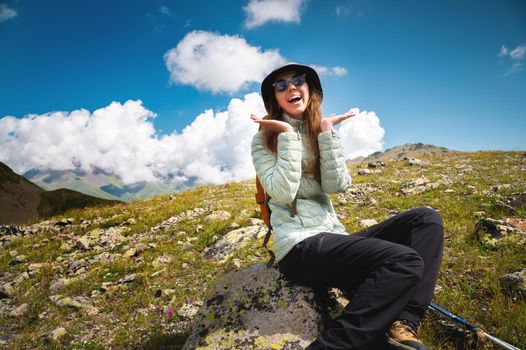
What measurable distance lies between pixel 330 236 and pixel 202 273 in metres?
4.66

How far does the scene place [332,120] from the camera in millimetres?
4078

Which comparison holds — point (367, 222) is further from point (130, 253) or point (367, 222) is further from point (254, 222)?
point (130, 253)

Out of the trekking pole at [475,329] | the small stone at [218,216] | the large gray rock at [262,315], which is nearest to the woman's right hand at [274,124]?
the large gray rock at [262,315]

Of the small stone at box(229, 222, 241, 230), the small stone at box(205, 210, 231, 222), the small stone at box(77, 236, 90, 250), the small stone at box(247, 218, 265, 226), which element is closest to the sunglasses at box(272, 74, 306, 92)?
the small stone at box(247, 218, 265, 226)

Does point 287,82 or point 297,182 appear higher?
point 287,82

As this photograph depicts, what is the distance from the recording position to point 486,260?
18.9ft

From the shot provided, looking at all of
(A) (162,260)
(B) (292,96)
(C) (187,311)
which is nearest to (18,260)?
(A) (162,260)

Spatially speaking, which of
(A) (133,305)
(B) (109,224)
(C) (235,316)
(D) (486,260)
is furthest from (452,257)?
(B) (109,224)

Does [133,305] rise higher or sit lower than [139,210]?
lower

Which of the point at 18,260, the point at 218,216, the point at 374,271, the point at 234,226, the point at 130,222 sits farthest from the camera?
the point at 130,222

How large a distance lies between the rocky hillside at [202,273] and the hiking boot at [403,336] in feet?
2.92

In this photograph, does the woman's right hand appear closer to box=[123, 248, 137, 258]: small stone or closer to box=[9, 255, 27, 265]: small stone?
box=[123, 248, 137, 258]: small stone

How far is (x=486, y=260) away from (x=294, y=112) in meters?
5.04

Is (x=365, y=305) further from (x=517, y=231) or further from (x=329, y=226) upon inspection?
(x=517, y=231)
